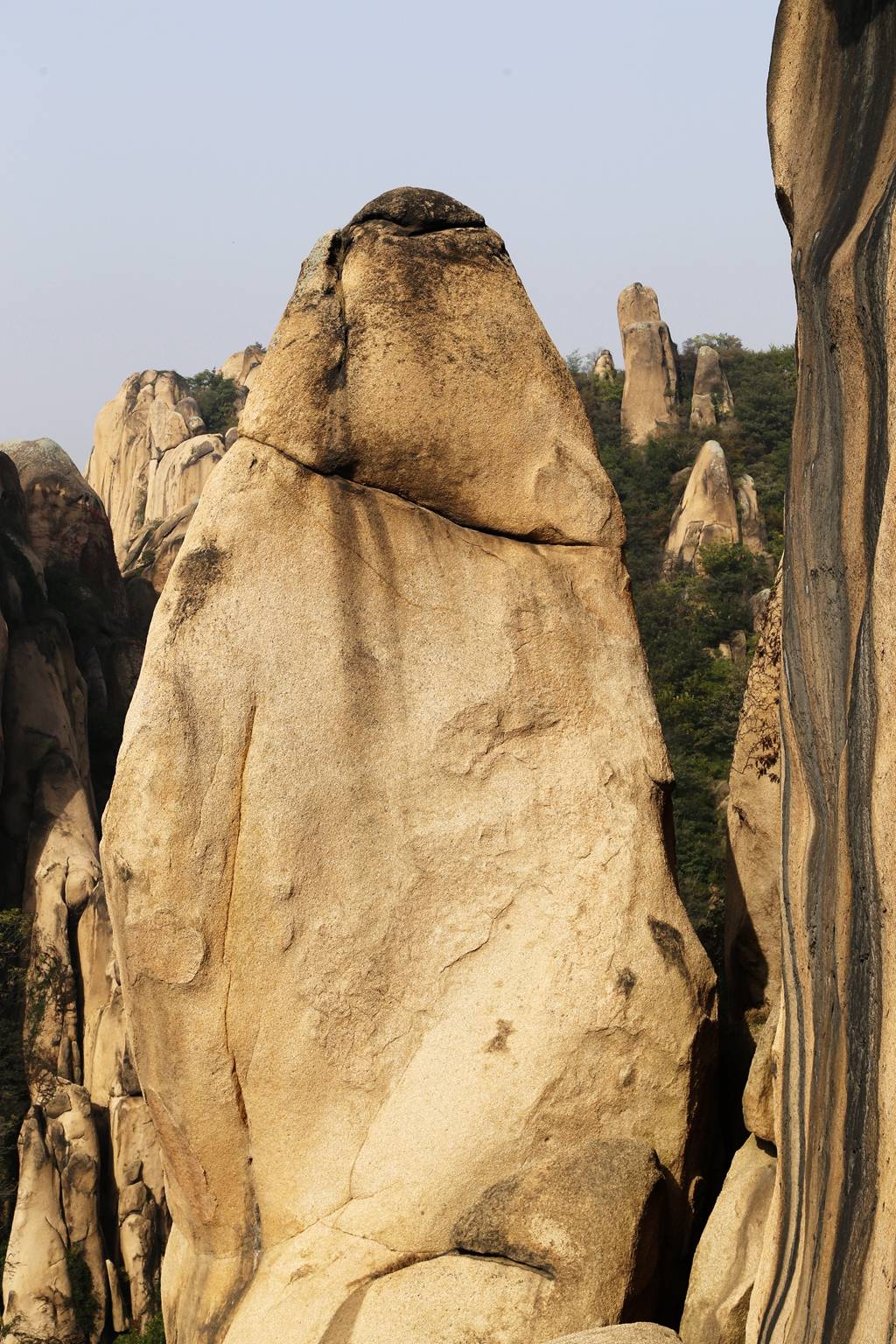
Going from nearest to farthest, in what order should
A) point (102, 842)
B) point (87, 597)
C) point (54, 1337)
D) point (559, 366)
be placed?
point (102, 842)
point (559, 366)
point (54, 1337)
point (87, 597)

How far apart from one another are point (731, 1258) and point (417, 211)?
13.0 ft

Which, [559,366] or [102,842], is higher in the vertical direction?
[559,366]

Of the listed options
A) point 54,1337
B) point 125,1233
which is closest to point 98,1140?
point 125,1233

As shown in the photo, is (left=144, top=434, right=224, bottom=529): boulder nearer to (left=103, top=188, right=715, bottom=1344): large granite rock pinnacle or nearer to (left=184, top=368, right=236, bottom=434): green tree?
(left=184, top=368, right=236, bottom=434): green tree

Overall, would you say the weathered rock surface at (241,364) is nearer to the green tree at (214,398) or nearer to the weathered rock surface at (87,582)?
the green tree at (214,398)

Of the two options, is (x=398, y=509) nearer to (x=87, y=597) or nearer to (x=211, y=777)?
(x=211, y=777)

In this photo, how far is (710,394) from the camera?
41.0 m

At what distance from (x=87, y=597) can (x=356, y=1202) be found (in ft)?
70.9

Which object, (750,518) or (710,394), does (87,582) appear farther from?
(710,394)

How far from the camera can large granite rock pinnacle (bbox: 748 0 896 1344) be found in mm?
3242

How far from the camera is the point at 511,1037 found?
509 cm

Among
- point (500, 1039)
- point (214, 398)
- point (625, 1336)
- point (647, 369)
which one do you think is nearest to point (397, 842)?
point (500, 1039)

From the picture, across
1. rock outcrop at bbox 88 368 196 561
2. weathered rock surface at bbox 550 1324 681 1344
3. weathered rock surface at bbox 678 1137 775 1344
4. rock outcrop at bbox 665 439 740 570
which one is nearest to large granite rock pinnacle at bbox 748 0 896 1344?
weathered rock surface at bbox 550 1324 681 1344

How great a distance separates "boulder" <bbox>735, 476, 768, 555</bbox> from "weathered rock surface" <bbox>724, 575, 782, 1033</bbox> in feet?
87.0
